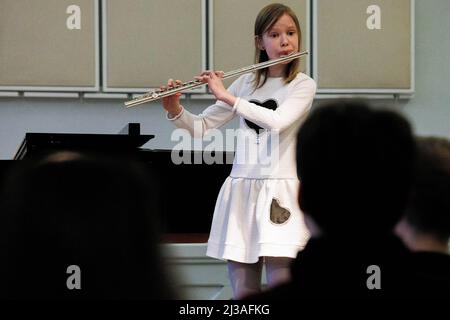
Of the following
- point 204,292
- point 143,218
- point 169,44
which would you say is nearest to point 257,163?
point 204,292

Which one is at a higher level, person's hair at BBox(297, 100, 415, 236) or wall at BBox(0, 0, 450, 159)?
wall at BBox(0, 0, 450, 159)

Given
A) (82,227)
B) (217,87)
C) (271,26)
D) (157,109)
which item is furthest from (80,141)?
(82,227)

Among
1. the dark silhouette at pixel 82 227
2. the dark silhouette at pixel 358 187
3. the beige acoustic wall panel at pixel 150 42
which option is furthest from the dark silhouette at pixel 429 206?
the beige acoustic wall panel at pixel 150 42

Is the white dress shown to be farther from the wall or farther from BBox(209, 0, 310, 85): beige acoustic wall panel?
BBox(209, 0, 310, 85): beige acoustic wall panel

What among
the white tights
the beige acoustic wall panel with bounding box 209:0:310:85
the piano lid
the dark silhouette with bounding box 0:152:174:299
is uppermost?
the beige acoustic wall panel with bounding box 209:0:310:85

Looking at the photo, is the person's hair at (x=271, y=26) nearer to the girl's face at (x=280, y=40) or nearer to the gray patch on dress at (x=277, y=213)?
the girl's face at (x=280, y=40)

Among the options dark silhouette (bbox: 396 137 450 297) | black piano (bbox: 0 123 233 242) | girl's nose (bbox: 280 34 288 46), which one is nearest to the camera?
dark silhouette (bbox: 396 137 450 297)

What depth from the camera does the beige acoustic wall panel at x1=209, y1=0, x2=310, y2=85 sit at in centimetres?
545

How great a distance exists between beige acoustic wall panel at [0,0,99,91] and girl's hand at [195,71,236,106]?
228cm

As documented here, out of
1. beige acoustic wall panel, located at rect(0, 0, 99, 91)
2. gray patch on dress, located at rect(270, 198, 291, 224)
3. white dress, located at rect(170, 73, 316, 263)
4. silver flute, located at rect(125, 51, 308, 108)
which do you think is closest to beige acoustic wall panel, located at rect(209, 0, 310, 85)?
beige acoustic wall panel, located at rect(0, 0, 99, 91)

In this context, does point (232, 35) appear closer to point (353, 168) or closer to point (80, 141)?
point (80, 141)

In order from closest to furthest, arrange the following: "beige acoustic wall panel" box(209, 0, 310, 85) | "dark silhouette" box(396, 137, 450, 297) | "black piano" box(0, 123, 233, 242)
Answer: "dark silhouette" box(396, 137, 450, 297)
"black piano" box(0, 123, 233, 242)
"beige acoustic wall panel" box(209, 0, 310, 85)

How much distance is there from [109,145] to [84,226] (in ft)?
9.91

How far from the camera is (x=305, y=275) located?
1.21 meters
